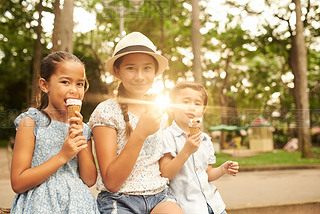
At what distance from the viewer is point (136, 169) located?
1694mm

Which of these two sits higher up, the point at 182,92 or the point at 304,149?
the point at 182,92

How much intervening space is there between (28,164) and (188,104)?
1.03 meters

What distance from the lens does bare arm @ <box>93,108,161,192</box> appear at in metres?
1.52

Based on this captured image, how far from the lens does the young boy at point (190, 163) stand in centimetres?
189

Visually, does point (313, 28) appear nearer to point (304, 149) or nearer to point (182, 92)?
point (304, 149)

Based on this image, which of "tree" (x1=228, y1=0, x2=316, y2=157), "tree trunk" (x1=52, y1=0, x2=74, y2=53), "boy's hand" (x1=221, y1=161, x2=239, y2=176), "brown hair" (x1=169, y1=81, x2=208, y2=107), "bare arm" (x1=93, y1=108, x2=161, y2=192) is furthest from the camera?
"tree" (x1=228, y1=0, x2=316, y2=157)

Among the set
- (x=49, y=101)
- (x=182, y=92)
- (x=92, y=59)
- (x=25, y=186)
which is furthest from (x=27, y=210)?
(x=92, y=59)

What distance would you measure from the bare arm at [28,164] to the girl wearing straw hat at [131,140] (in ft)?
0.76

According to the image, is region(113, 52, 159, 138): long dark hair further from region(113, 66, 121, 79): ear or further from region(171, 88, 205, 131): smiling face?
region(171, 88, 205, 131): smiling face

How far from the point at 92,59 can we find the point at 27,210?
1797 centimetres

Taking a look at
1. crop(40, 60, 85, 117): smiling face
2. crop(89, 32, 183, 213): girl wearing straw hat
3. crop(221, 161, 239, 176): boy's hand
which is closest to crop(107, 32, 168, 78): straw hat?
crop(89, 32, 183, 213): girl wearing straw hat

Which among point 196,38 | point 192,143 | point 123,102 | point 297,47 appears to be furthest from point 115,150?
point 297,47

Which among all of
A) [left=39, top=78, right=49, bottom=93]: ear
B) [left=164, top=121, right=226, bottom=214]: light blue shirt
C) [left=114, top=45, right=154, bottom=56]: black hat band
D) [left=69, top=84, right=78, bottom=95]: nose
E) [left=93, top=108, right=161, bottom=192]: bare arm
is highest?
[left=114, top=45, right=154, bottom=56]: black hat band

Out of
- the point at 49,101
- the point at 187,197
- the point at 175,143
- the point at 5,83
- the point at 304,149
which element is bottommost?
the point at 304,149
